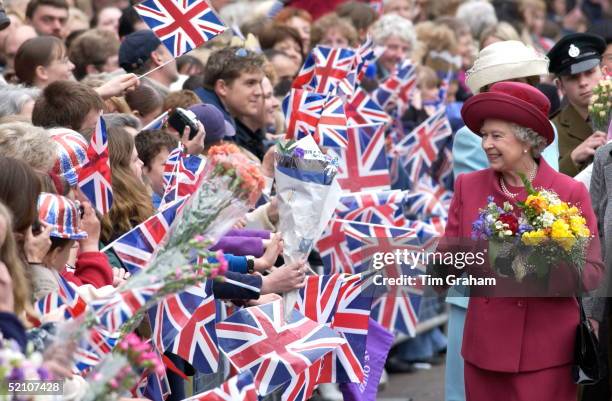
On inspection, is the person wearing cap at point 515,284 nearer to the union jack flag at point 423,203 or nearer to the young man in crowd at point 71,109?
the young man in crowd at point 71,109

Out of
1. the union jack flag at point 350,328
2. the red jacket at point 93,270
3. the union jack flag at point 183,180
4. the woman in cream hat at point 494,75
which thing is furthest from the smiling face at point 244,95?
the red jacket at point 93,270

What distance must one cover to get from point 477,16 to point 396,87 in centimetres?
534

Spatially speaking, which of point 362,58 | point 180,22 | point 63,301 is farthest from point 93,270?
point 362,58

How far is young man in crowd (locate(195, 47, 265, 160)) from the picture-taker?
8883mm

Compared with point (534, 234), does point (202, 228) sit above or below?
above

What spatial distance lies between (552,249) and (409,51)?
290 inches

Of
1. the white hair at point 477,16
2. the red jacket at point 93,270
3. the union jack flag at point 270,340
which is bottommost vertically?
the white hair at point 477,16

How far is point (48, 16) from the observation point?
10.5 metres

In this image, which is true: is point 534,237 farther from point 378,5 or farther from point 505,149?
point 378,5

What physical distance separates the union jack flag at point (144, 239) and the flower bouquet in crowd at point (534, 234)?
1.36m

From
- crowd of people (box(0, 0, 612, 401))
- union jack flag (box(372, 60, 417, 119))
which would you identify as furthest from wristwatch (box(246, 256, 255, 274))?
union jack flag (box(372, 60, 417, 119))

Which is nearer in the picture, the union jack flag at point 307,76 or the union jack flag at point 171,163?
the union jack flag at point 171,163

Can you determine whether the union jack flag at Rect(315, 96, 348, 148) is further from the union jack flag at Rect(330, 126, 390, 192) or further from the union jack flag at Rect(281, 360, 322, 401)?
the union jack flag at Rect(281, 360, 322, 401)

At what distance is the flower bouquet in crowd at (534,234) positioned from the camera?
19.4 ft
